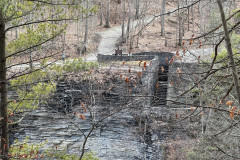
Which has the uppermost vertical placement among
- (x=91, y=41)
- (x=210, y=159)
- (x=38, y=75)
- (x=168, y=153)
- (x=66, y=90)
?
(x=91, y=41)

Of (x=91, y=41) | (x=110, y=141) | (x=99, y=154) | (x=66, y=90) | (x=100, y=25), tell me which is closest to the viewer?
(x=99, y=154)

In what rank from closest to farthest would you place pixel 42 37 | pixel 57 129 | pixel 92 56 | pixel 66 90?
pixel 42 37 → pixel 57 129 → pixel 66 90 → pixel 92 56

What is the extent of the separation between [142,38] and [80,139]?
64.5 feet

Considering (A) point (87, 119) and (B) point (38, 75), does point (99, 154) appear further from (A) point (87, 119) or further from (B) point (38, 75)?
(B) point (38, 75)

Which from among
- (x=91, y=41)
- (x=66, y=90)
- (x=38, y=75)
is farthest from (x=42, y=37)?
(x=91, y=41)

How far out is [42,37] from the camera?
6066 mm

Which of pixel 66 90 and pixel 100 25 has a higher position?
pixel 100 25

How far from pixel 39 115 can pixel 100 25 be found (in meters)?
23.1

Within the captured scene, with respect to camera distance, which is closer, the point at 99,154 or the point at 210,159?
the point at 210,159

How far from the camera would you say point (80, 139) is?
12.4 m

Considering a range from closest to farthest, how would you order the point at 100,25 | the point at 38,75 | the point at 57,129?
the point at 38,75
the point at 57,129
the point at 100,25

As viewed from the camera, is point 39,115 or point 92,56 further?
point 92,56

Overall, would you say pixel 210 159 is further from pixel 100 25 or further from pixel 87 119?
Answer: pixel 100 25

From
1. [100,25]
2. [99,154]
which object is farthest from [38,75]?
[100,25]
